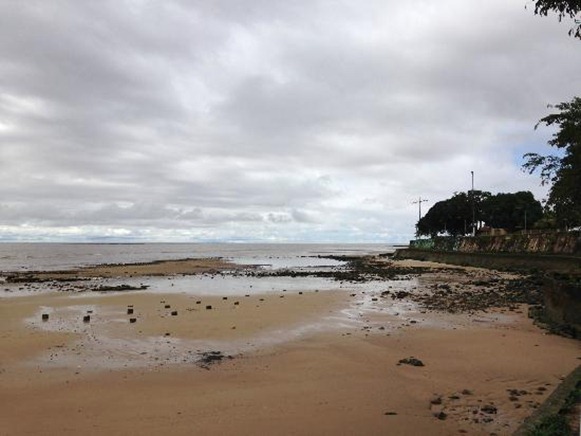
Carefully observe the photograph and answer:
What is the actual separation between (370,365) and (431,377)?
1.48 m

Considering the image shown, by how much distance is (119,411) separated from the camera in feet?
26.4

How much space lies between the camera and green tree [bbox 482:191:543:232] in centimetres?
9425

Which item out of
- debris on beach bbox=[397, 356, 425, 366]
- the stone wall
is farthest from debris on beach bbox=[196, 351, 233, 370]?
the stone wall

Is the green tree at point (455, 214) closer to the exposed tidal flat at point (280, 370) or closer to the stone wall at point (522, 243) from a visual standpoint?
the stone wall at point (522, 243)

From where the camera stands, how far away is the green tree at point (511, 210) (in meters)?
94.2

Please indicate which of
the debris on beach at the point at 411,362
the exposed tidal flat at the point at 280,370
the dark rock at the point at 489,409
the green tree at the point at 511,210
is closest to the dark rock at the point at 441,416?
the exposed tidal flat at the point at 280,370

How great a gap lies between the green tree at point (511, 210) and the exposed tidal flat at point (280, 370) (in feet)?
273

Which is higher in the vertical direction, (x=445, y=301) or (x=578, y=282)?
(x=578, y=282)

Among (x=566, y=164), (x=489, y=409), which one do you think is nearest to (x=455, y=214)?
(x=566, y=164)

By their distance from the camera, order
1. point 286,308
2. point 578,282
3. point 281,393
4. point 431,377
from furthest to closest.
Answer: point 286,308 → point 578,282 → point 431,377 → point 281,393

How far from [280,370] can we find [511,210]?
97.6 meters

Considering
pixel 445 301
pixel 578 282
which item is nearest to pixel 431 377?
pixel 578 282

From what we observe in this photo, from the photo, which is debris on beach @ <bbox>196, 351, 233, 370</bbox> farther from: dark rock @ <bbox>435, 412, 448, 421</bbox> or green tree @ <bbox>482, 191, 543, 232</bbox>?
green tree @ <bbox>482, 191, 543, 232</bbox>

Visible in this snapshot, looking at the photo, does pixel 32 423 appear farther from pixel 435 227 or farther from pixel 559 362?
pixel 435 227
